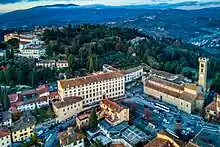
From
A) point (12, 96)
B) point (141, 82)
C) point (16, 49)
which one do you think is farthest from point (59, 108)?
point (16, 49)

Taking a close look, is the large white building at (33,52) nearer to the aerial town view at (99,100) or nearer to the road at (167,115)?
the aerial town view at (99,100)

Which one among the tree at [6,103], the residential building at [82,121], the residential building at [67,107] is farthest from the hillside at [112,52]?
the residential building at [82,121]

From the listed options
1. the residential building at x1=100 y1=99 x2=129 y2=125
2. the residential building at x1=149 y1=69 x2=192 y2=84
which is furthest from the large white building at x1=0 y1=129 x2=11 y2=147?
the residential building at x1=149 y1=69 x2=192 y2=84

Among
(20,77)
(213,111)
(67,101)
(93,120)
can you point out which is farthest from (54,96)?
(213,111)

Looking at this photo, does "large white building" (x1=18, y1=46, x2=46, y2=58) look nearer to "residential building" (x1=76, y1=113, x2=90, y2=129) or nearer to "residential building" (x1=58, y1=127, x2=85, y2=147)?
"residential building" (x1=76, y1=113, x2=90, y2=129)

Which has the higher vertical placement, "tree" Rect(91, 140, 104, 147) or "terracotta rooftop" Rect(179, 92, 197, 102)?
"terracotta rooftop" Rect(179, 92, 197, 102)
